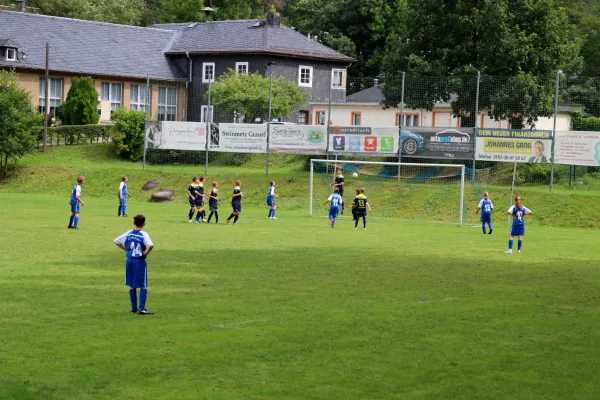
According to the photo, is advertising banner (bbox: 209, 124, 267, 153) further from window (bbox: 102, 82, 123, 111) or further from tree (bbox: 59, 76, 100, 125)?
window (bbox: 102, 82, 123, 111)

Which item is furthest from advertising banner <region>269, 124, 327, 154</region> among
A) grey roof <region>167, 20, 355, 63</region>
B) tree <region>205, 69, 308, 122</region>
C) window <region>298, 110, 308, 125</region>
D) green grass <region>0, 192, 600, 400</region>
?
grey roof <region>167, 20, 355, 63</region>

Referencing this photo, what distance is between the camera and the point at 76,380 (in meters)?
11.0

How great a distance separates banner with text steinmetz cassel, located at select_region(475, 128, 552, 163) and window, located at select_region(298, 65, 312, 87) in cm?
2823

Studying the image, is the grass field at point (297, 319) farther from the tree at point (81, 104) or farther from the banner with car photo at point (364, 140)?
the tree at point (81, 104)

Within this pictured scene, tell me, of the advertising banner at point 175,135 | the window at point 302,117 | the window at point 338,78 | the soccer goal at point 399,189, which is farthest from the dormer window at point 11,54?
the soccer goal at point 399,189

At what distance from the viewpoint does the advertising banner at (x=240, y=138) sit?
153 ft

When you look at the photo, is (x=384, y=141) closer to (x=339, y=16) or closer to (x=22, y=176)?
(x=22, y=176)

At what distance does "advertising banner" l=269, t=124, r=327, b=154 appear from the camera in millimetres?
45125

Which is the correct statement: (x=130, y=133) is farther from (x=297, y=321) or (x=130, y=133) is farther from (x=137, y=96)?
(x=297, y=321)

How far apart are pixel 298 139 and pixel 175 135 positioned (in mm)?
6641

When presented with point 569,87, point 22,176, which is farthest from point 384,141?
point 22,176

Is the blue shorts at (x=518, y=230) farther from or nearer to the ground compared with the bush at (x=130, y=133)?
nearer to the ground

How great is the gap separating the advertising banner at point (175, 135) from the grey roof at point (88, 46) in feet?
55.4

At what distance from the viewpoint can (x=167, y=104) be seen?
6831cm
